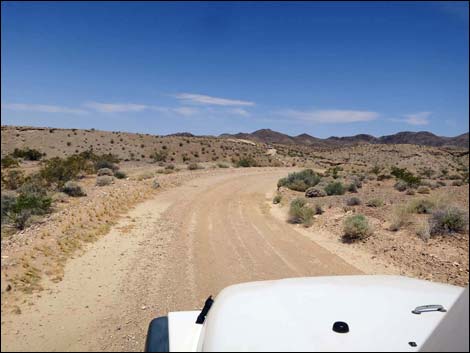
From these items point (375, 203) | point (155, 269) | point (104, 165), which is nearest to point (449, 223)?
point (375, 203)

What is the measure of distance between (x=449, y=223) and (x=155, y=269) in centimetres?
815

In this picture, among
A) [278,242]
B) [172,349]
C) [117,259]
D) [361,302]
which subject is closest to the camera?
[172,349]

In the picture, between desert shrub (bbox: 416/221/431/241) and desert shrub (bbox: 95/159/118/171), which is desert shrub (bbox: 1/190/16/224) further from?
desert shrub (bbox: 95/159/118/171)

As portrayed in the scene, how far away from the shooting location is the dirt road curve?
2541mm

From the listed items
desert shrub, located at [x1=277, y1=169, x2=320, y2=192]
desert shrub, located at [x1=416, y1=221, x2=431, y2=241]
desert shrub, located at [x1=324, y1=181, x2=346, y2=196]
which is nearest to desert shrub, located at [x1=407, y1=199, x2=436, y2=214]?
desert shrub, located at [x1=416, y1=221, x2=431, y2=241]

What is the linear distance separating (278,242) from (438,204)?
674 centimetres

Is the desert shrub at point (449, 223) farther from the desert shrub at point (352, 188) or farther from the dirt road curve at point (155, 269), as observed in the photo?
the desert shrub at point (352, 188)

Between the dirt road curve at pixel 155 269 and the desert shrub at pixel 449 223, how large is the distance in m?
3.31

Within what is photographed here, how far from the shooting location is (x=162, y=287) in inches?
305

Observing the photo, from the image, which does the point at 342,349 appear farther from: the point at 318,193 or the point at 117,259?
the point at 318,193

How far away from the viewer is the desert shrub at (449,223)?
39.4 ft

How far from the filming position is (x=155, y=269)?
8.85 meters

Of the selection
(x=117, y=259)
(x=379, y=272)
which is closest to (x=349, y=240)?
(x=379, y=272)

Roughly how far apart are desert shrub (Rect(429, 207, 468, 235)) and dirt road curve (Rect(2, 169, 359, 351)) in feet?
10.9
